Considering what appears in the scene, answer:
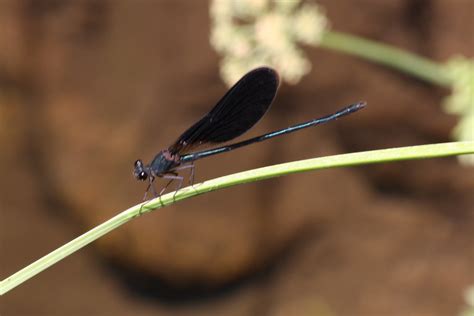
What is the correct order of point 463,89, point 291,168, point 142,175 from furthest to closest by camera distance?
point 463,89, point 142,175, point 291,168

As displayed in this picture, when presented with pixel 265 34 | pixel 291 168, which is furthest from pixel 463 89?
pixel 291 168

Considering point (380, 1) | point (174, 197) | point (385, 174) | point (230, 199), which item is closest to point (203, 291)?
point (230, 199)

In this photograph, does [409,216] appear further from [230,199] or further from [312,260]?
[230,199]

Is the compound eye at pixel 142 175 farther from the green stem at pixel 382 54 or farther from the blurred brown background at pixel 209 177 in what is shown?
the blurred brown background at pixel 209 177

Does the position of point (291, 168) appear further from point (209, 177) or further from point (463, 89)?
point (209, 177)

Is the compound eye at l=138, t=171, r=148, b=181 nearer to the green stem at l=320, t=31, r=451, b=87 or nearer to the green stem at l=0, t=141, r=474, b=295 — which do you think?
the green stem at l=0, t=141, r=474, b=295
